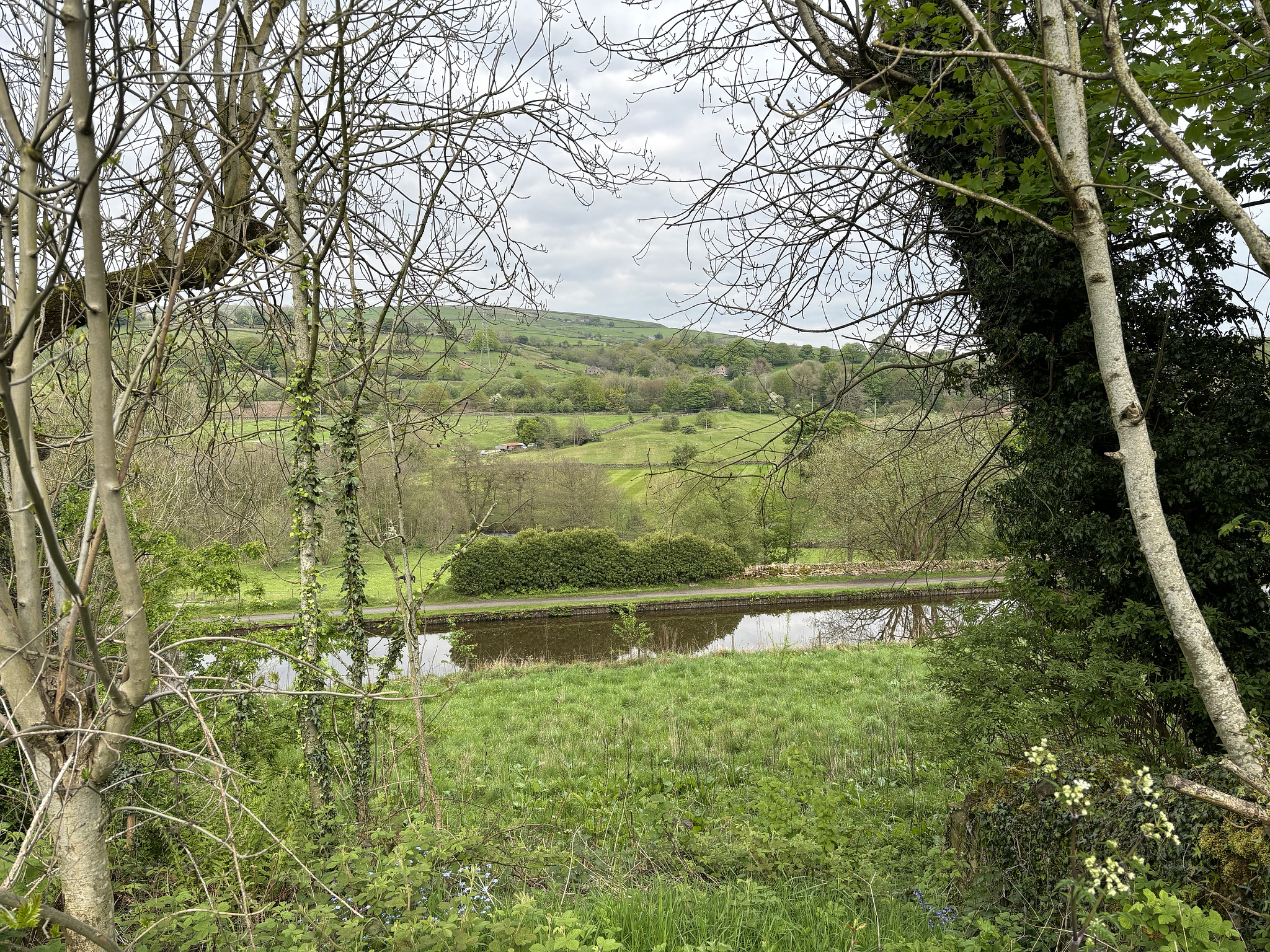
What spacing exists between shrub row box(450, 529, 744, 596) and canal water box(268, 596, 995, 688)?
394 cm

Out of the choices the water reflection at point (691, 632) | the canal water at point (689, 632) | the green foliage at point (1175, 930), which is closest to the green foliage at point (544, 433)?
the canal water at point (689, 632)

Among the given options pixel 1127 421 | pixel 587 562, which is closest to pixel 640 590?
pixel 587 562

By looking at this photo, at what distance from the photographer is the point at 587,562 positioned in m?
26.9

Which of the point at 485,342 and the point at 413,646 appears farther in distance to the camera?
the point at 485,342

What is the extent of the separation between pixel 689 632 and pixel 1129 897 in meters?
18.5

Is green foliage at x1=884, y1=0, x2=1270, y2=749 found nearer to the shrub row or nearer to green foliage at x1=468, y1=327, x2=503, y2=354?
green foliage at x1=468, y1=327, x2=503, y2=354

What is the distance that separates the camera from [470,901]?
93.1 inches

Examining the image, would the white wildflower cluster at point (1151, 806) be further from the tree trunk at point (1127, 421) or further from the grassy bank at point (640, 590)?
the grassy bank at point (640, 590)

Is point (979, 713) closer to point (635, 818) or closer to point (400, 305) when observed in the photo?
point (635, 818)

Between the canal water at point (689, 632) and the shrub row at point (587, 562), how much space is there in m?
3.94

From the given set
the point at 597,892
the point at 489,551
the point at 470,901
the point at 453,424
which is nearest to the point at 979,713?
the point at 597,892

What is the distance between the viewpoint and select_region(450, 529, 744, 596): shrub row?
26.3 metres

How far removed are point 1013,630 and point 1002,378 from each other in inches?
80.9

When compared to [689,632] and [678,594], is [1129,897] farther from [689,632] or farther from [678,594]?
[678,594]
